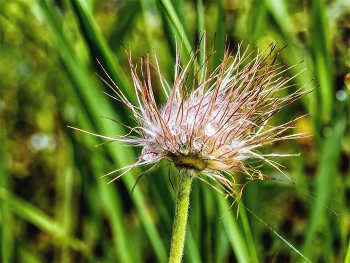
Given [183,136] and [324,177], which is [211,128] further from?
[324,177]

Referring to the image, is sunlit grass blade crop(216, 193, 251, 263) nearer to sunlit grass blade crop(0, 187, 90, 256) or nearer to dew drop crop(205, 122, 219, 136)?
dew drop crop(205, 122, 219, 136)

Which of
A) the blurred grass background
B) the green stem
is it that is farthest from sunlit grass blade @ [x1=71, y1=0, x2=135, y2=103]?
the green stem

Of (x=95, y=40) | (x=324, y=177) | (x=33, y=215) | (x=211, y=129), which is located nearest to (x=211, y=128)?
(x=211, y=129)

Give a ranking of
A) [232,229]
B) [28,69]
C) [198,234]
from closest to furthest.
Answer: [232,229]
[198,234]
[28,69]

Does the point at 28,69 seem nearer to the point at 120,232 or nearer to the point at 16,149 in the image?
the point at 16,149

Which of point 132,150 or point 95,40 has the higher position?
point 95,40

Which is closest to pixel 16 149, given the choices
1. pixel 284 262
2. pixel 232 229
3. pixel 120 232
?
pixel 120 232
